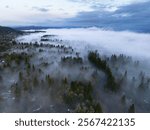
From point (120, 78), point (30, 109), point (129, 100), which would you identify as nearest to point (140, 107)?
point (129, 100)

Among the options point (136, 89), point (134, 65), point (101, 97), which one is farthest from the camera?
point (134, 65)

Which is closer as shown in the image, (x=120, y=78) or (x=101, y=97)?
(x=101, y=97)

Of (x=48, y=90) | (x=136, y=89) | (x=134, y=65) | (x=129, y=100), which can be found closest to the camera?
(x=48, y=90)

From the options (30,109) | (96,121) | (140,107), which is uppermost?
(96,121)

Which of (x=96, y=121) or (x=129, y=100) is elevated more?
(x=96, y=121)

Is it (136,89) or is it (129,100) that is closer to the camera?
(129,100)

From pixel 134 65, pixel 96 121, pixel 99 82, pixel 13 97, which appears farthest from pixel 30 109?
pixel 134 65

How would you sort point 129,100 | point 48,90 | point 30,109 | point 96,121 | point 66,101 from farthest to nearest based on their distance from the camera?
point 129,100 < point 48,90 < point 66,101 < point 30,109 < point 96,121

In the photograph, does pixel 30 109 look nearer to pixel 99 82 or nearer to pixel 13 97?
pixel 13 97

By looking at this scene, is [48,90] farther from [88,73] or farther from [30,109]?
[88,73]
